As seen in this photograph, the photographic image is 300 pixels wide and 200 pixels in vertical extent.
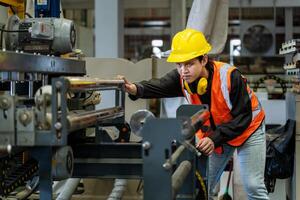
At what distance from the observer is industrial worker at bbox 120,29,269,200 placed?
2439 mm

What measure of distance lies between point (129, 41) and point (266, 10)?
3.80 metres

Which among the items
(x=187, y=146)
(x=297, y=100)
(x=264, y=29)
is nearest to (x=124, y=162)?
(x=187, y=146)

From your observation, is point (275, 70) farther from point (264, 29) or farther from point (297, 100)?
point (297, 100)

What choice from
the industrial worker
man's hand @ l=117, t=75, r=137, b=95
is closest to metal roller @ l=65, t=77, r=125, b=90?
man's hand @ l=117, t=75, r=137, b=95

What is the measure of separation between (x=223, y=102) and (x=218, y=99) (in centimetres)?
3

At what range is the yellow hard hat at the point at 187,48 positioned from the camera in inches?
94.3

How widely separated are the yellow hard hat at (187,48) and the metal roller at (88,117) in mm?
371

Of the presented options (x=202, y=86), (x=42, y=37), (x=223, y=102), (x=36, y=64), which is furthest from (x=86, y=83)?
(x=223, y=102)

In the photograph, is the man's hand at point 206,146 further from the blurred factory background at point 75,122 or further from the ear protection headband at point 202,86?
the ear protection headband at point 202,86

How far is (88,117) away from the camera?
69.7 inches

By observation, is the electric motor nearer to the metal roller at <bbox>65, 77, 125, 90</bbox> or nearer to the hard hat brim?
the metal roller at <bbox>65, 77, 125, 90</bbox>

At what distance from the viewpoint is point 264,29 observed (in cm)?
992

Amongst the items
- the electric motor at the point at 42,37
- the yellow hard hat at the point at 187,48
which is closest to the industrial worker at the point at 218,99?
the yellow hard hat at the point at 187,48

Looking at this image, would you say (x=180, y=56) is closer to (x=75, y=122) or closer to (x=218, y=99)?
(x=218, y=99)
